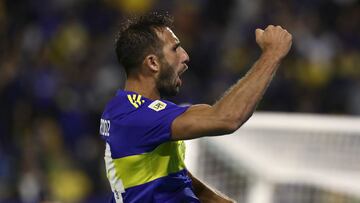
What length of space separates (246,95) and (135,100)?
0.62 m

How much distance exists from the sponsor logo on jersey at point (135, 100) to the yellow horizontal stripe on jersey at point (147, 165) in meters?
0.22

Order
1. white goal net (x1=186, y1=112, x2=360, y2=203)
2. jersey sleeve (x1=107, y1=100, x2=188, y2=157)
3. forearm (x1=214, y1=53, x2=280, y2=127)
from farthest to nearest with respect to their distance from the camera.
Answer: white goal net (x1=186, y1=112, x2=360, y2=203)
jersey sleeve (x1=107, y1=100, x2=188, y2=157)
forearm (x1=214, y1=53, x2=280, y2=127)

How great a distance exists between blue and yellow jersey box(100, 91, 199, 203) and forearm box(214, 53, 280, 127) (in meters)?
0.25

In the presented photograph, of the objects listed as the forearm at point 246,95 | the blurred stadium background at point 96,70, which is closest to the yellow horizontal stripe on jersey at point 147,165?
the forearm at point 246,95

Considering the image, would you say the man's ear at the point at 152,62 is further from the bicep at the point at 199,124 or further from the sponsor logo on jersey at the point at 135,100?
the bicep at the point at 199,124

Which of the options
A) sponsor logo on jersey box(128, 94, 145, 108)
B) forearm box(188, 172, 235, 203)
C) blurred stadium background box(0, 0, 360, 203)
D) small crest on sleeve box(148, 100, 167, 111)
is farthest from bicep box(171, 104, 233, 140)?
blurred stadium background box(0, 0, 360, 203)

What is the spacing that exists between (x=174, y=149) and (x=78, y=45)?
8232 mm

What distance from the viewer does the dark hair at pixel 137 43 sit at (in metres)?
4.10

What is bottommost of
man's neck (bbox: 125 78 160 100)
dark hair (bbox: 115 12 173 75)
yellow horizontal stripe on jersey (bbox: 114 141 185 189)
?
yellow horizontal stripe on jersey (bbox: 114 141 185 189)

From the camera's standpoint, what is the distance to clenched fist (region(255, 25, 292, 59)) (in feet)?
12.4

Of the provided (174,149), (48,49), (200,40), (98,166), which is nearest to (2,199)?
(98,166)

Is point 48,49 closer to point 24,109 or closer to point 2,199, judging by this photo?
point 24,109

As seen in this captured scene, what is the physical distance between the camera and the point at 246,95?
145 inches

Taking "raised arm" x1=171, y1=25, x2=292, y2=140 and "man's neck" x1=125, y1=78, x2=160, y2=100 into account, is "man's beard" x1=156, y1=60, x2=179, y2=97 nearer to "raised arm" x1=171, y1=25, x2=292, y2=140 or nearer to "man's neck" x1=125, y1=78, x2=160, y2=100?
"man's neck" x1=125, y1=78, x2=160, y2=100
